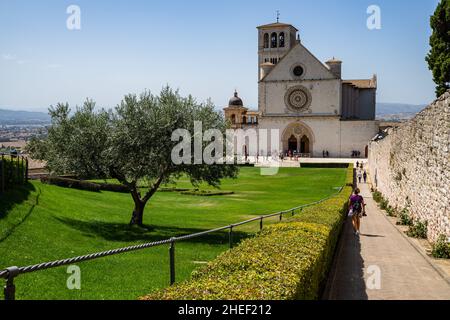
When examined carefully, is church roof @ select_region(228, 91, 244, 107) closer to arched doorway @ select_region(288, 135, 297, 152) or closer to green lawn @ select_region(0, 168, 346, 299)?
arched doorway @ select_region(288, 135, 297, 152)

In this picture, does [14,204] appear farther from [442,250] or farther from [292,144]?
[292,144]

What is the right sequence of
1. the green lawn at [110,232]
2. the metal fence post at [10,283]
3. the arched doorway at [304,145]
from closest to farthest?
the metal fence post at [10,283] < the green lawn at [110,232] < the arched doorway at [304,145]

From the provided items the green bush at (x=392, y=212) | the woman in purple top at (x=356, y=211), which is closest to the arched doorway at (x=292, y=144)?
the green bush at (x=392, y=212)

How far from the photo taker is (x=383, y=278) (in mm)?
11383

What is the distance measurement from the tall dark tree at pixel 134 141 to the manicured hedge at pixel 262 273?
13490 mm

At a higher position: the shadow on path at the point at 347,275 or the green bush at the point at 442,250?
the green bush at the point at 442,250

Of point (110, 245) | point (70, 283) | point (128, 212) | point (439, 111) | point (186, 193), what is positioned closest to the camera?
point (70, 283)

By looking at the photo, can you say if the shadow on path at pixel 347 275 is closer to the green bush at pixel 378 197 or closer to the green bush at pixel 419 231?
the green bush at pixel 419 231

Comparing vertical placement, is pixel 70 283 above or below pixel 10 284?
below

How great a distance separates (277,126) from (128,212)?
5776 cm

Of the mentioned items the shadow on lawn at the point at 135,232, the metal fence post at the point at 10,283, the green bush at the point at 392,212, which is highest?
the metal fence post at the point at 10,283

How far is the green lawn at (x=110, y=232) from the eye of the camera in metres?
11.8
